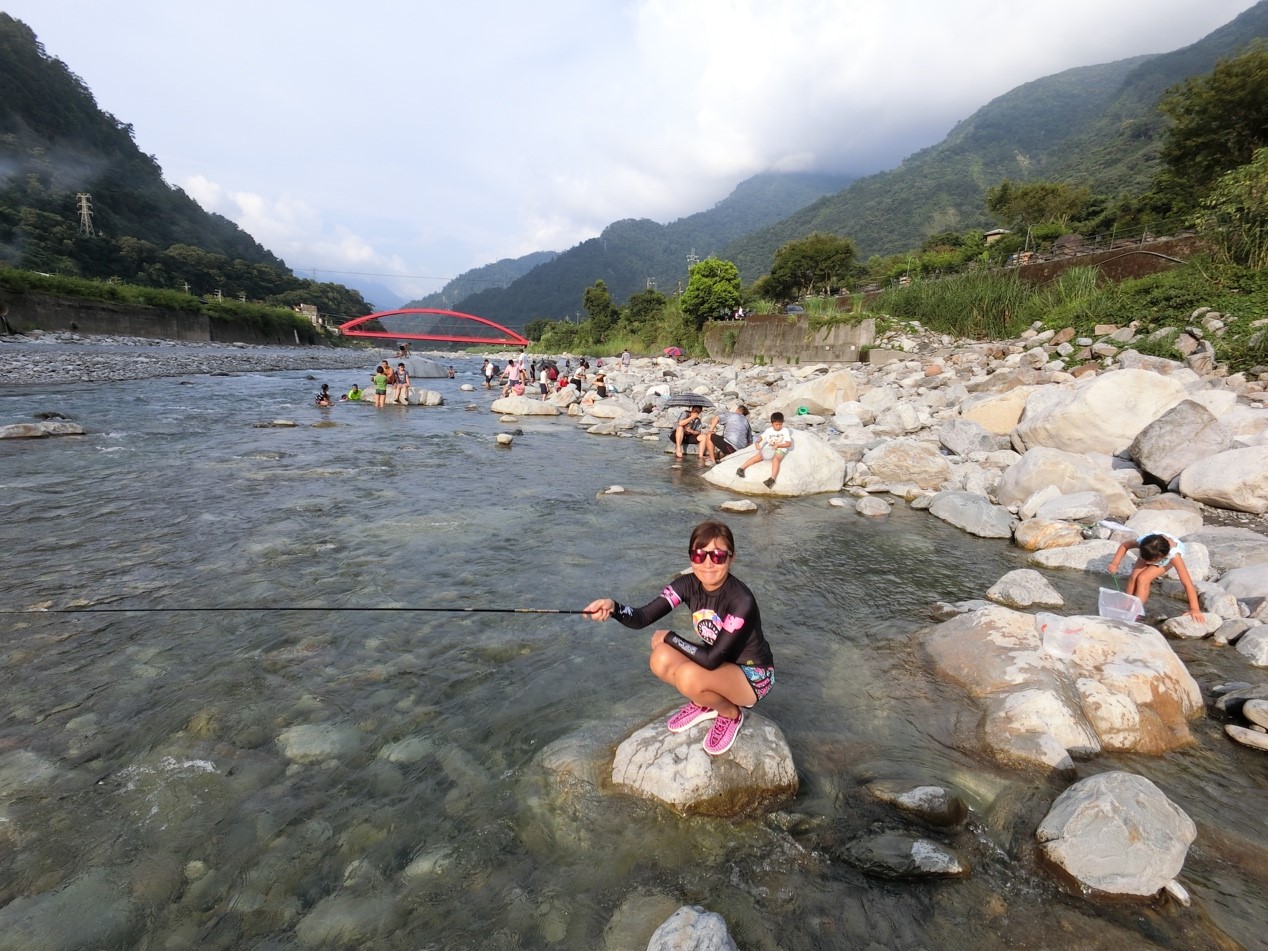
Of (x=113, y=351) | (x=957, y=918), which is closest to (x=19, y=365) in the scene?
(x=113, y=351)

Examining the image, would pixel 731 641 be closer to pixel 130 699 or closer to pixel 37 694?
pixel 130 699

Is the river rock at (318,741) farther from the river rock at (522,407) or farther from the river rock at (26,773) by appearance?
the river rock at (522,407)

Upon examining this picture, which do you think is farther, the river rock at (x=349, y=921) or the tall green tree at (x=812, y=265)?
the tall green tree at (x=812, y=265)

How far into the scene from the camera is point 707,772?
311 centimetres

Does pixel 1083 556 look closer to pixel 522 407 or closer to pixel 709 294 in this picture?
pixel 522 407

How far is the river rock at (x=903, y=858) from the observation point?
2.73 m

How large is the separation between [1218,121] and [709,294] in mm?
29636

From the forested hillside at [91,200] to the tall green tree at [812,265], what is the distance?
2936 inches

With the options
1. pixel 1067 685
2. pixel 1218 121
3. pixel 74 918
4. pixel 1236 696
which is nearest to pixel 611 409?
pixel 1067 685

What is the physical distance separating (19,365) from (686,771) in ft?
99.9

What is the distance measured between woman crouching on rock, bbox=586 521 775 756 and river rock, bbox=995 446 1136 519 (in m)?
7.27

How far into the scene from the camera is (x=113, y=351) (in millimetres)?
31703

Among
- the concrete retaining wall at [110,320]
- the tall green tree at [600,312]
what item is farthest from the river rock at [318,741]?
the tall green tree at [600,312]

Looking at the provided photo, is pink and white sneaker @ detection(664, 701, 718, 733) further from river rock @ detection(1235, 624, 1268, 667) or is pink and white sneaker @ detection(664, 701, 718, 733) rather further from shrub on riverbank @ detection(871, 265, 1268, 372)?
shrub on riverbank @ detection(871, 265, 1268, 372)
